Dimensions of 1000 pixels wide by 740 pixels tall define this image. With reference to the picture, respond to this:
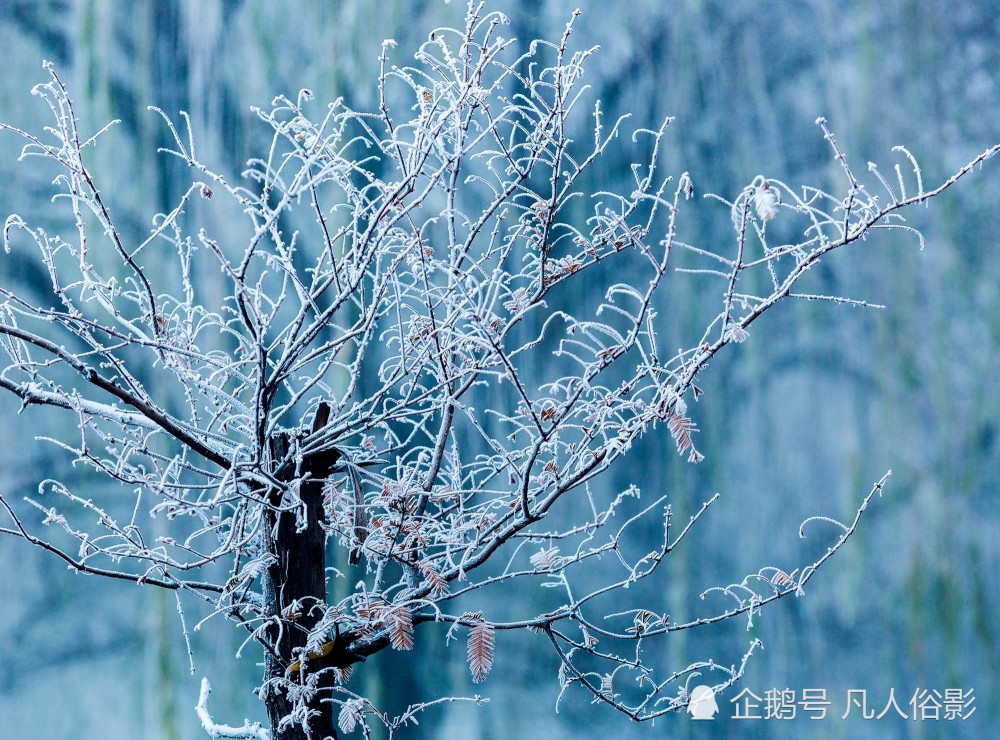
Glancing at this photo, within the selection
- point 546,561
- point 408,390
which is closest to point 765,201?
point 546,561

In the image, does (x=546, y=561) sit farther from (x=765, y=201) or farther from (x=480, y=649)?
(x=765, y=201)

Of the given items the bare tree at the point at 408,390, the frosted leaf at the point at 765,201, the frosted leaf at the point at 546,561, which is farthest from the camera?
the frosted leaf at the point at 546,561

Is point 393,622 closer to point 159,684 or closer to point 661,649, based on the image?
point 661,649

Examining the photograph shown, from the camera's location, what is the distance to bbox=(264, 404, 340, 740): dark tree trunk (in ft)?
5.01

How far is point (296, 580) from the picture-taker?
1568mm

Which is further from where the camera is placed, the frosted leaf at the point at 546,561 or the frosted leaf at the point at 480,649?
the frosted leaf at the point at 546,561

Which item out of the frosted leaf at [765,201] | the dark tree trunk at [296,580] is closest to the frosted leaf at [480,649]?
the dark tree trunk at [296,580]

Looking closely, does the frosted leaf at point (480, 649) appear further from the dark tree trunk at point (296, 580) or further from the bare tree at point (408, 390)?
the dark tree trunk at point (296, 580)

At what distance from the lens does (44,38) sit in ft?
9.46

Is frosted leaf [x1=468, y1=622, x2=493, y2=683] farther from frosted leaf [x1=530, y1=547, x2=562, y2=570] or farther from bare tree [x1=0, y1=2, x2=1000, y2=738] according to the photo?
frosted leaf [x1=530, y1=547, x2=562, y2=570]

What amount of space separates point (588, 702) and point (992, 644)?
1.29 m

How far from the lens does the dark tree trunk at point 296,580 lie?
1527mm

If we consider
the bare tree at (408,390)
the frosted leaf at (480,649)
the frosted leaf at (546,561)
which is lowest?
the frosted leaf at (480,649)

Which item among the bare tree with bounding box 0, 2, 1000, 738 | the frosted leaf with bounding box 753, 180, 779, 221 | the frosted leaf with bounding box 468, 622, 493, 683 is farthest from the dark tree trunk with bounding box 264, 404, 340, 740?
the frosted leaf with bounding box 753, 180, 779, 221
